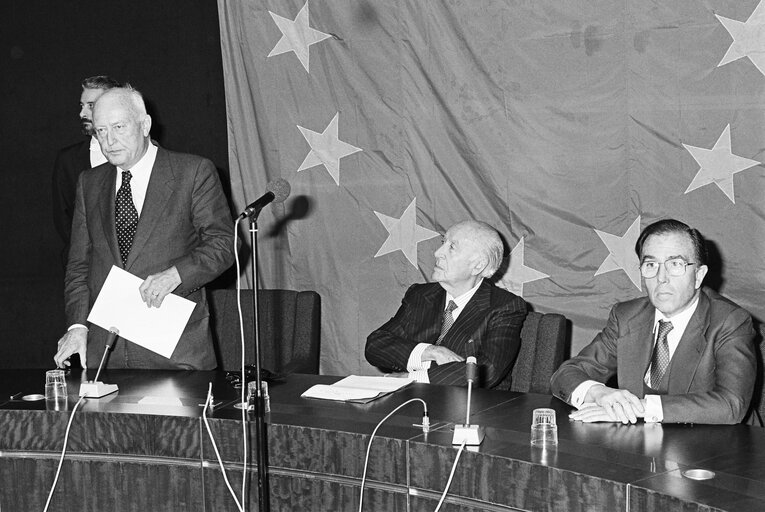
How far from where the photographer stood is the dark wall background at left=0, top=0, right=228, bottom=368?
525cm

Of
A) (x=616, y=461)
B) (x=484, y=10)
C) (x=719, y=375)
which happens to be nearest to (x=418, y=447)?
(x=616, y=461)

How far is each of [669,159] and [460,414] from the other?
2138 mm

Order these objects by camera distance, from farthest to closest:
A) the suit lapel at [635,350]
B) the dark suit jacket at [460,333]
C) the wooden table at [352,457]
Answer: the dark suit jacket at [460,333] < the suit lapel at [635,350] < the wooden table at [352,457]

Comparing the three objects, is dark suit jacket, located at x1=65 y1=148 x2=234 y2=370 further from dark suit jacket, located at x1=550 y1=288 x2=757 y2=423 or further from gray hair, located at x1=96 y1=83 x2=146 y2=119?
dark suit jacket, located at x1=550 y1=288 x2=757 y2=423

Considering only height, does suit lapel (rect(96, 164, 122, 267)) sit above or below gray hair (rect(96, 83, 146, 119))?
below

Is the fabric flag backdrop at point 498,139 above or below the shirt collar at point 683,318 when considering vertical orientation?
above

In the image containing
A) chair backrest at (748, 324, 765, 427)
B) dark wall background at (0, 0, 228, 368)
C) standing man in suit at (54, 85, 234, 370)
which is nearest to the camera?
chair backrest at (748, 324, 765, 427)

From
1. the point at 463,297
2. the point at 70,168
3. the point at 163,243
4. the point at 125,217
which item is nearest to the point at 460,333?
the point at 463,297

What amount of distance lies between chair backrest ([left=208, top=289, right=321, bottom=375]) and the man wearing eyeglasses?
1672 mm

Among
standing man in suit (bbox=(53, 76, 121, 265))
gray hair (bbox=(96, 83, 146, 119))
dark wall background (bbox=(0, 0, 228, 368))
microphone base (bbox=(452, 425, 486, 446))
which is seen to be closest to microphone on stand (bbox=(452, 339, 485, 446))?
microphone base (bbox=(452, 425, 486, 446))

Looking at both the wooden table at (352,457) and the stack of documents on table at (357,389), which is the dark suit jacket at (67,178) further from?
the stack of documents on table at (357,389)

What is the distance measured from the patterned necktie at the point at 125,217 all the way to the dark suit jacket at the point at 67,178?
1363mm

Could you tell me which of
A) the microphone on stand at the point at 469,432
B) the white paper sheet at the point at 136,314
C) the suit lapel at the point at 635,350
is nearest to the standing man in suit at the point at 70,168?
the white paper sheet at the point at 136,314

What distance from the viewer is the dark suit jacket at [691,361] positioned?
267cm
